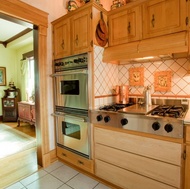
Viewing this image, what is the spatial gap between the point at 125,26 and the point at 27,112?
351 centimetres

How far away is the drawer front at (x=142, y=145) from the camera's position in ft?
4.15

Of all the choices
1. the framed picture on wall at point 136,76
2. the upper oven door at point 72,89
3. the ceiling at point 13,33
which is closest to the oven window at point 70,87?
the upper oven door at point 72,89

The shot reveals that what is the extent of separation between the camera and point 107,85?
209cm

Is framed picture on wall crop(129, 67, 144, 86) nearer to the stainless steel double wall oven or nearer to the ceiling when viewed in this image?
the stainless steel double wall oven

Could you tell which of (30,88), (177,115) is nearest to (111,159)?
(177,115)

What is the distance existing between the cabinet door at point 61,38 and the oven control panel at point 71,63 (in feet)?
0.30

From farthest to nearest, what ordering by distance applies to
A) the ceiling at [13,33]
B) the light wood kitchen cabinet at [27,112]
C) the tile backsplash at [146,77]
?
the light wood kitchen cabinet at [27,112] < the ceiling at [13,33] < the tile backsplash at [146,77]

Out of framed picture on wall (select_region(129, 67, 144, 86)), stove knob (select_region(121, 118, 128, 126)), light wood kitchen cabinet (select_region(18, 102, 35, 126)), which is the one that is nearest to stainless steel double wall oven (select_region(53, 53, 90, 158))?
stove knob (select_region(121, 118, 128, 126))

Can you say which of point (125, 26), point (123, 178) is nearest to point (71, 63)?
point (125, 26)

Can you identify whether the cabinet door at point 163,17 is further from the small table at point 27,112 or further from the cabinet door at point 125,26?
the small table at point 27,112

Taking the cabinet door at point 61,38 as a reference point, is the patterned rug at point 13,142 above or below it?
below

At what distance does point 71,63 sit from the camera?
2.04 metres

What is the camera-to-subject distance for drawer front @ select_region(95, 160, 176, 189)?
55.2 inches

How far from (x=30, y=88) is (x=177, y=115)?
464 centimetres
